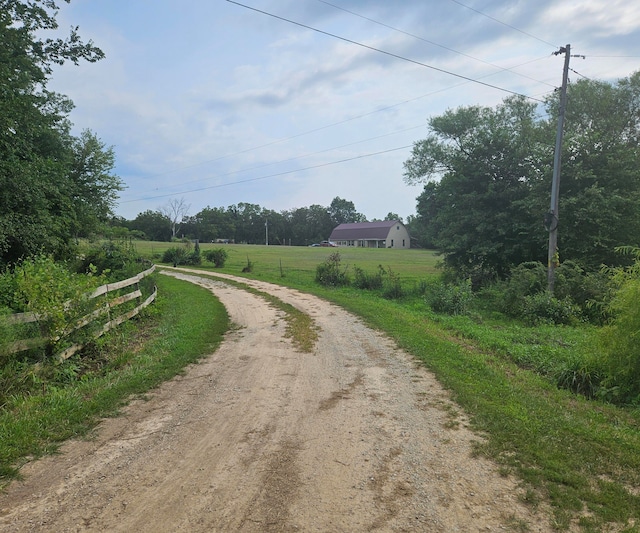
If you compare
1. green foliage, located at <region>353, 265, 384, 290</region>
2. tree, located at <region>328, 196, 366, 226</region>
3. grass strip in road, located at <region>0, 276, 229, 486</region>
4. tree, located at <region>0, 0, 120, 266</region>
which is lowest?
grass strip in road, located at <region>0, 276, 229, 486</region>

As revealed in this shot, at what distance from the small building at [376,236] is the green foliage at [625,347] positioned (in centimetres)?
8810

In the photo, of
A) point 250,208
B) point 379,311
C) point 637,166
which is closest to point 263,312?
point 379,311

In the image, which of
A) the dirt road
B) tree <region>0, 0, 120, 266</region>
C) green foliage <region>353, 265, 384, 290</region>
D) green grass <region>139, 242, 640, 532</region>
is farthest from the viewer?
green foliage <region>353, 265, 384, 290</region>

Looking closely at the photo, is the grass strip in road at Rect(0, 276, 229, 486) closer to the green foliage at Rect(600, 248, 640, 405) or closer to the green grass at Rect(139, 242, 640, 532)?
the green grass at Rect(139, 242, 640, 532)

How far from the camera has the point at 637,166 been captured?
62.4 ft

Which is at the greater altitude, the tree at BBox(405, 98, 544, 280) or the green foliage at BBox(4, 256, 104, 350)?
the tree at BBox(405, 98, 544, 280)

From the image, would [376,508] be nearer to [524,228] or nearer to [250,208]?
[524,228]

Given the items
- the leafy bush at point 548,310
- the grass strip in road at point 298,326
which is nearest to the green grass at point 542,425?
the grass strip in road at point 298,326

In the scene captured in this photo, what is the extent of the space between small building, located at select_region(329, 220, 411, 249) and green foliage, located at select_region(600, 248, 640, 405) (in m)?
88.1

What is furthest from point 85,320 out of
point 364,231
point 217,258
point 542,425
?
point 364,231

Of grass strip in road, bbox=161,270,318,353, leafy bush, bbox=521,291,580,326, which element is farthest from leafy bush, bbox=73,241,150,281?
leafy bush, bbox=521,291,580,326

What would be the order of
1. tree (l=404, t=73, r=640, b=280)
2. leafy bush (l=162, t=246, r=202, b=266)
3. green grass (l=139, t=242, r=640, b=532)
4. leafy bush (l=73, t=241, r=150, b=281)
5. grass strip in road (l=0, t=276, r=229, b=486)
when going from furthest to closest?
1. leafy bush (l=162, t=246, r=202, b=266)
2. tree (l=404, t=73, r=640, b=280)
3. leafy bush (l=73, t=241, r=150, b=281)
4. grass strip in road (l=0, t=276, r=229, b=486)
5. green grass (l=139, t=242, r=640, b=532)

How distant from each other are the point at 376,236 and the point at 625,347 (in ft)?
300

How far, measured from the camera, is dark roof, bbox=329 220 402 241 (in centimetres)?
9606
